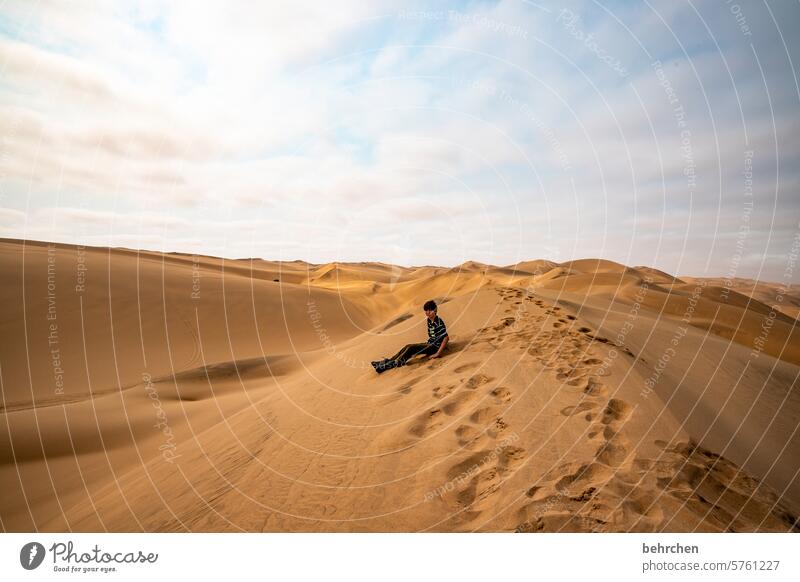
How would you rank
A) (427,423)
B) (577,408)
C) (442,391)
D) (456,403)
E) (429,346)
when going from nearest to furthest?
(577,408), (427,423), (456,403), (442,391), (429,346)

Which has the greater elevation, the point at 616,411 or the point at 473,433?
the point at 616,411

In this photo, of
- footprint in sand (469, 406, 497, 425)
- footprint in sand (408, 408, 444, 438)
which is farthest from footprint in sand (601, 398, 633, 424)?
footprint in sand (408, 408, 444, 438)

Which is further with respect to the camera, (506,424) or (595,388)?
(595,388)

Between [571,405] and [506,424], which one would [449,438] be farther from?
[571,405]

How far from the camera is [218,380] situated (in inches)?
489

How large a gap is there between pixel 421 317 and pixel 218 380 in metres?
6.86

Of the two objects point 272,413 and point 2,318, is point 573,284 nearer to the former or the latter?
point 272,413

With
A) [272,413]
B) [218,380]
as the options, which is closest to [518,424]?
[272,413]
